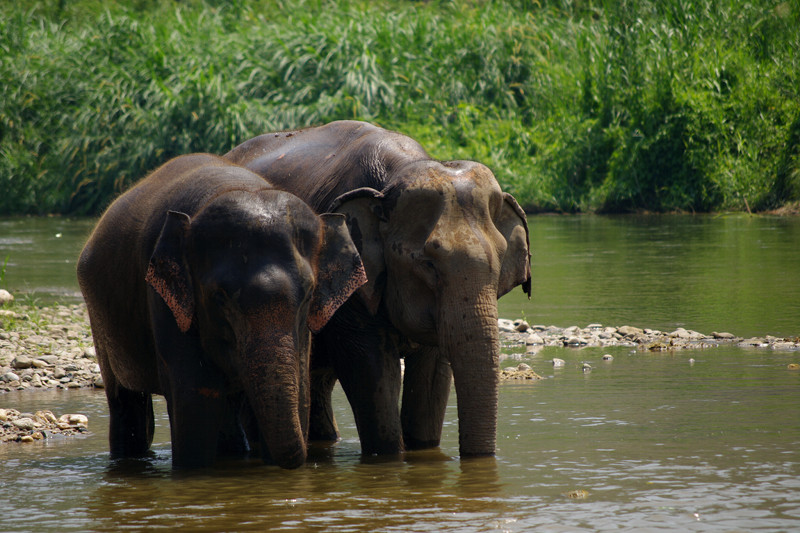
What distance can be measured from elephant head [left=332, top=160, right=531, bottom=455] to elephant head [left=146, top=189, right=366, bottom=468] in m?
0.52

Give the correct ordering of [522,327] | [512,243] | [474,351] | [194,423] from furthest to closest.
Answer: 1. [522,327]
2. [512,243]
3. [474,351]
4. [194,423]

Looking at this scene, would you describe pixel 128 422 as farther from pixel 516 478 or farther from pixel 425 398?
pixel 516 478

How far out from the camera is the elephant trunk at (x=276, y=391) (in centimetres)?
545

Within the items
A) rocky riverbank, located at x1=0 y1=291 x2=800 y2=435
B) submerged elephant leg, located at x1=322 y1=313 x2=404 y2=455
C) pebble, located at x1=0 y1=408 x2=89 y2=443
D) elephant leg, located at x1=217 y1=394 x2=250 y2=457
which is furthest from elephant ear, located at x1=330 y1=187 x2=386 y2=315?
rocky riverbank, located at x1=0 y1=291 x2=800 y2=435

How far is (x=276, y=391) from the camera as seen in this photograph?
5453 mm

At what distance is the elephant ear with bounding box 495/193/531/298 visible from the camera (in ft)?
22.1

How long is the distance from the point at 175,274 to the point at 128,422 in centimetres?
161

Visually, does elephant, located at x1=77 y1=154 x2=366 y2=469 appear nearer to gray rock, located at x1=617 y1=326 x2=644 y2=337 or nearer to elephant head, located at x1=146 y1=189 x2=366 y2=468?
elephant head, located at x1=146 y1=189 x2=366 y2=468

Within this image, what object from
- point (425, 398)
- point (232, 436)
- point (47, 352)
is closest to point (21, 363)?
point (47, 352)

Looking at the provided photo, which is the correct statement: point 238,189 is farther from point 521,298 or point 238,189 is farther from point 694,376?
point 521,298

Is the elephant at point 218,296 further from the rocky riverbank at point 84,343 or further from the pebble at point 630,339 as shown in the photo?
the pebble at point 630,339

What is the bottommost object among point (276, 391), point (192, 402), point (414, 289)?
point (192, 402)

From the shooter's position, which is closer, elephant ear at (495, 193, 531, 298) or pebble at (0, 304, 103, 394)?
elephant ear at (495, 193, 531, 298)

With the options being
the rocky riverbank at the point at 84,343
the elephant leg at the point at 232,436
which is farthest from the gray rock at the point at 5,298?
the elephant leg at the point at 232,436
